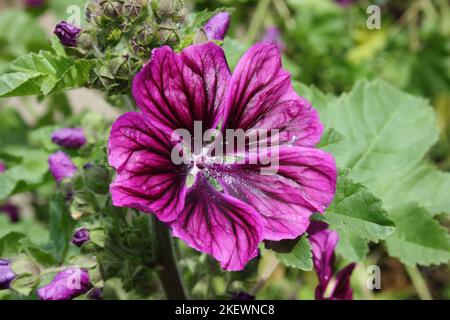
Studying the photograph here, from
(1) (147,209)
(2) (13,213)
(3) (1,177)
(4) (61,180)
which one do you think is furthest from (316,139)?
(2) (13,213)

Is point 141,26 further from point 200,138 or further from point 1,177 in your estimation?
point 1,177

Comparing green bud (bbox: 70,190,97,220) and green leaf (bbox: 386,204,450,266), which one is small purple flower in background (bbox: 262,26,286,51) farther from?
green bud (bbox: 70,190,97,220)

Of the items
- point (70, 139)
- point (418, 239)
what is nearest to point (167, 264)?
point (70, 139)

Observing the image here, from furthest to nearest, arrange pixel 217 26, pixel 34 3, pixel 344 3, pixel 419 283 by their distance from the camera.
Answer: pixel 344 3, pixel 34 3, pixel 419 283, pixel 217 26

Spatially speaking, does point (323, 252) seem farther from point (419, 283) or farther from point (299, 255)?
point (419, 283)

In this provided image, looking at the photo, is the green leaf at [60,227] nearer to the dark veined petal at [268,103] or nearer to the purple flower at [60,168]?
the purple flower at [60,168]
